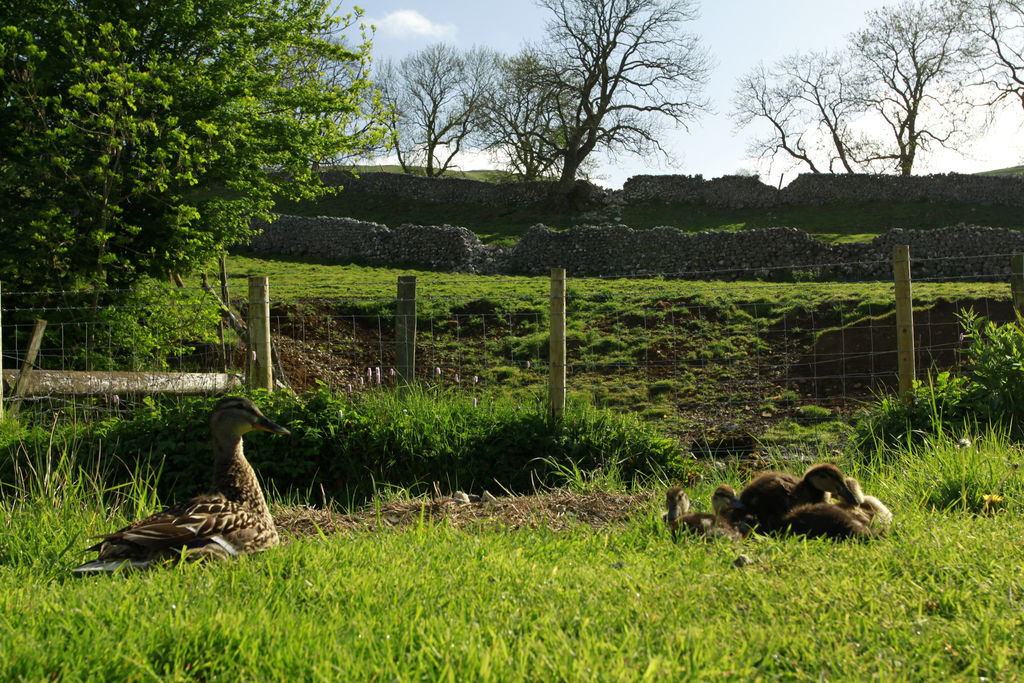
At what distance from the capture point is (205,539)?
379cm

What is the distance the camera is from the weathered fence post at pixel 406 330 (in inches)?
328

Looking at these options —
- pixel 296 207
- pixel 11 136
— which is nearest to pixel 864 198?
pixel 296 207

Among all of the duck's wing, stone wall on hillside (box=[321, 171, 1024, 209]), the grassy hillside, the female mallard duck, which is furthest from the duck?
stone wall on hillside (box=[321, 171, 1024, 209])

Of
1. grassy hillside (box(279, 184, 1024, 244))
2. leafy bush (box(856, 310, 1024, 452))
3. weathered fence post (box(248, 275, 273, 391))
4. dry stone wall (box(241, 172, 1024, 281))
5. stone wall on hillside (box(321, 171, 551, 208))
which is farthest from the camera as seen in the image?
stone wall on hillside (box(321, 171, 551, 208))

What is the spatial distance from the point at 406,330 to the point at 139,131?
4.76 meters

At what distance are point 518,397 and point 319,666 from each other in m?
5.93

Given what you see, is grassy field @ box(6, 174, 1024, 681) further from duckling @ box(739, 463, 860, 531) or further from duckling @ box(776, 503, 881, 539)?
duckling @ box(739, 463, 860, 531)

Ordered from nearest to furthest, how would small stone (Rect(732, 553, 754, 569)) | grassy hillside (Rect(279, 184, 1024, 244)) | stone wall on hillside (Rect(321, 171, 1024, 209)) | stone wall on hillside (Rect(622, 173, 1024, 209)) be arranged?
1. small stone (Rect(732, 553, 754, 569))
2. grassy hillside (Rect(279, 184, 1024, 244))
3. stone wall on hillside (Rect(622, 173, 1024, 209))
4. stone wall on hillside (Rect(321, 171, 1024, 209))

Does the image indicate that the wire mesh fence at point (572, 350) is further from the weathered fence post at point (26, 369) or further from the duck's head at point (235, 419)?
the duck's head at point (235, 419)

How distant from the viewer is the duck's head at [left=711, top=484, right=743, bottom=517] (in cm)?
454

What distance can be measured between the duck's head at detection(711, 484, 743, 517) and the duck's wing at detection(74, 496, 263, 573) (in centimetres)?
269

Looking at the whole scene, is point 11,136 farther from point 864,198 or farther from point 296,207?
point 864,198

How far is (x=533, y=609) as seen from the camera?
3.05m

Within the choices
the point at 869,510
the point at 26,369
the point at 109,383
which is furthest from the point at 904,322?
the point at 26,369
